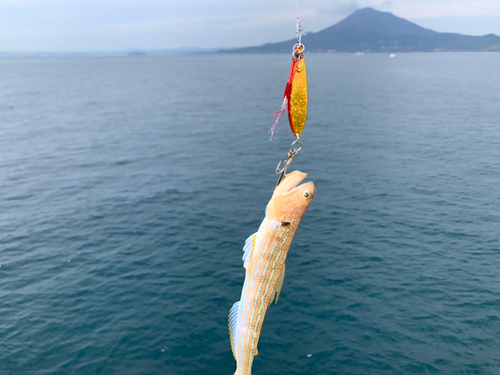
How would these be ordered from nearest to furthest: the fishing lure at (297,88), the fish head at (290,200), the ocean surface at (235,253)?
the fish head at (290,200) → the fishing lure at (297,88) → the ocean surface at (235,253)

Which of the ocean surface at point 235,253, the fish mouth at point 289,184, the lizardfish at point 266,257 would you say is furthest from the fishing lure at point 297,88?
the ocean surface at point 235,253

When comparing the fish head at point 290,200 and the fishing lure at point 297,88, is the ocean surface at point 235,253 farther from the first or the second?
the fishing lure at point 297,88

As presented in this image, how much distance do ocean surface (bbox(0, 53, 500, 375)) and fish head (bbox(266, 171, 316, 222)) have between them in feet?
65.2

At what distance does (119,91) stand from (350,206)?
472ft

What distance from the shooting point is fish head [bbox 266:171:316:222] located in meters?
8.49

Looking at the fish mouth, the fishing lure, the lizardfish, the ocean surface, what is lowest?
the ocean surface

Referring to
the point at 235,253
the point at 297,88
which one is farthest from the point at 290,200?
the point at 235,253

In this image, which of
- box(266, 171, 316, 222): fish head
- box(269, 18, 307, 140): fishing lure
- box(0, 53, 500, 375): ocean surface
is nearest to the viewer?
box(266, 171, 316, 222): fish head

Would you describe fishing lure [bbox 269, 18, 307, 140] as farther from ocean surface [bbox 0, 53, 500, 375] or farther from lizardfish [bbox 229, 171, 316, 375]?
ocean surface [bbox 0, 53, 500, 375]

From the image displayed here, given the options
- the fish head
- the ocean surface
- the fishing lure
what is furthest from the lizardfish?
the ocean surface

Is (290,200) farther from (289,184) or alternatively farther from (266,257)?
(266,257)

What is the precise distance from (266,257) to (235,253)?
97.9ft

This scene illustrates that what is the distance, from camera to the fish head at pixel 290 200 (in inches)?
334

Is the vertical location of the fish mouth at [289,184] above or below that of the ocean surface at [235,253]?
above
